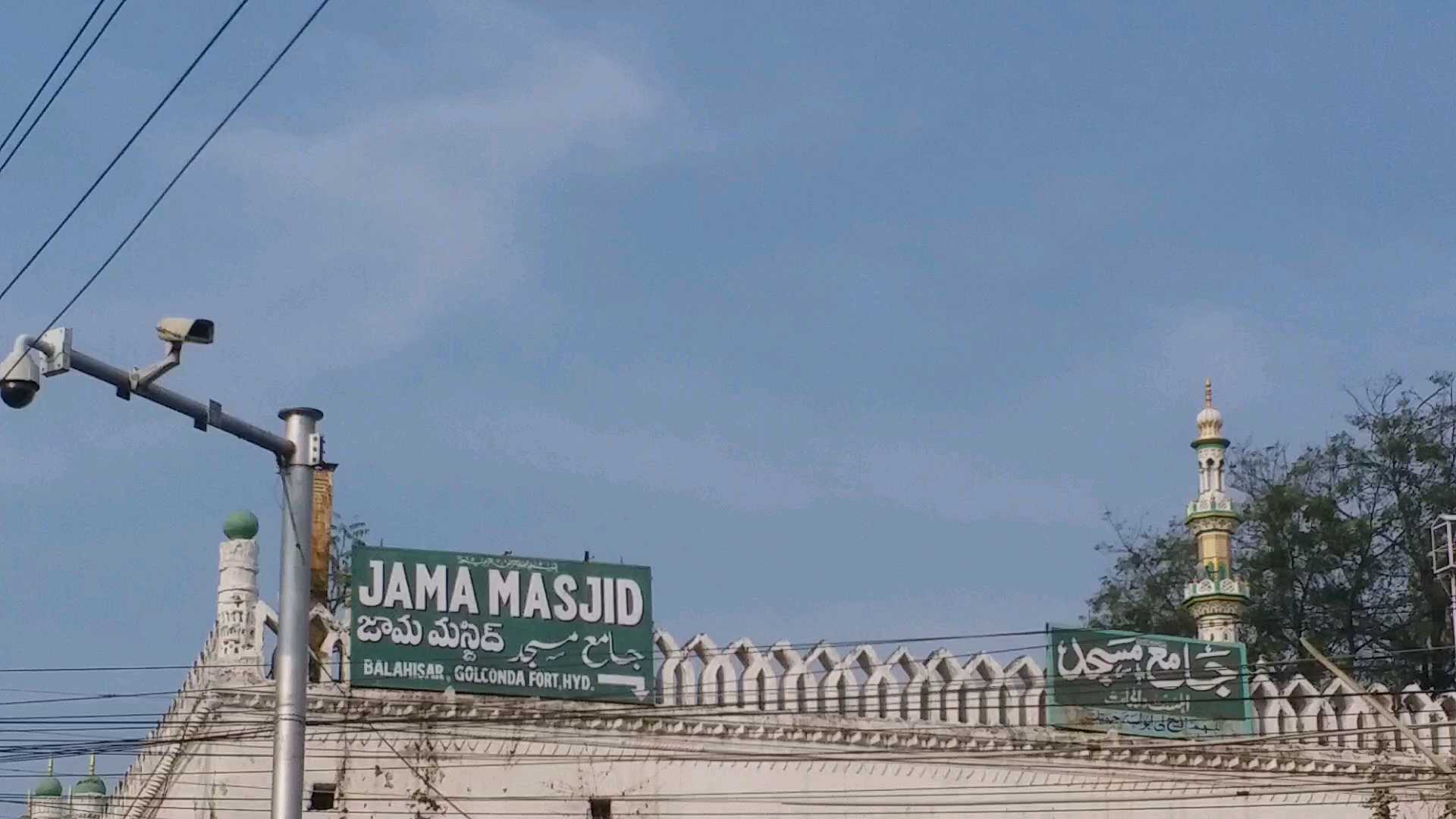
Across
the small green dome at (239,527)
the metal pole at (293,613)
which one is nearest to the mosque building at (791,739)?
the small green dome at (239,527)

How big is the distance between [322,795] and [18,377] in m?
19.4

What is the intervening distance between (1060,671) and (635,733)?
7.89m

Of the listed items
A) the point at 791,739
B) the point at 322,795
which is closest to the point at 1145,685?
the point at 791,739

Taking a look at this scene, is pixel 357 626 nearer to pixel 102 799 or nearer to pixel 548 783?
pixel 548 783

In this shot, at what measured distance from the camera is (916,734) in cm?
3647

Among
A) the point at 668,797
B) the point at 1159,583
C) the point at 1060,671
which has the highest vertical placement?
the point at 1159,583

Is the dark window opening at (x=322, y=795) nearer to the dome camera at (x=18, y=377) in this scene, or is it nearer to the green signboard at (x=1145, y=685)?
the green signboard at (x=1145, y=685)

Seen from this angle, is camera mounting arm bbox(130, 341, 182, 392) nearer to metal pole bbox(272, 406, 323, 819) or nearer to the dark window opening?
metal pole bbox(272, 406, 323, 819)

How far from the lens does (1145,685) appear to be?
1513 inches

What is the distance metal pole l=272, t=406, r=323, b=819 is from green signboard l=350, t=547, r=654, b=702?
1796cm

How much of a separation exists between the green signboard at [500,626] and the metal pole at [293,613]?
58.9ft

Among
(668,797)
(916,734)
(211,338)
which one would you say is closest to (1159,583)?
(916,734)

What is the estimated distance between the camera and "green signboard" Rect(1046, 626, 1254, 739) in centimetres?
3791

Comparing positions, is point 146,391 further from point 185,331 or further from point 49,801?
point 49,801
